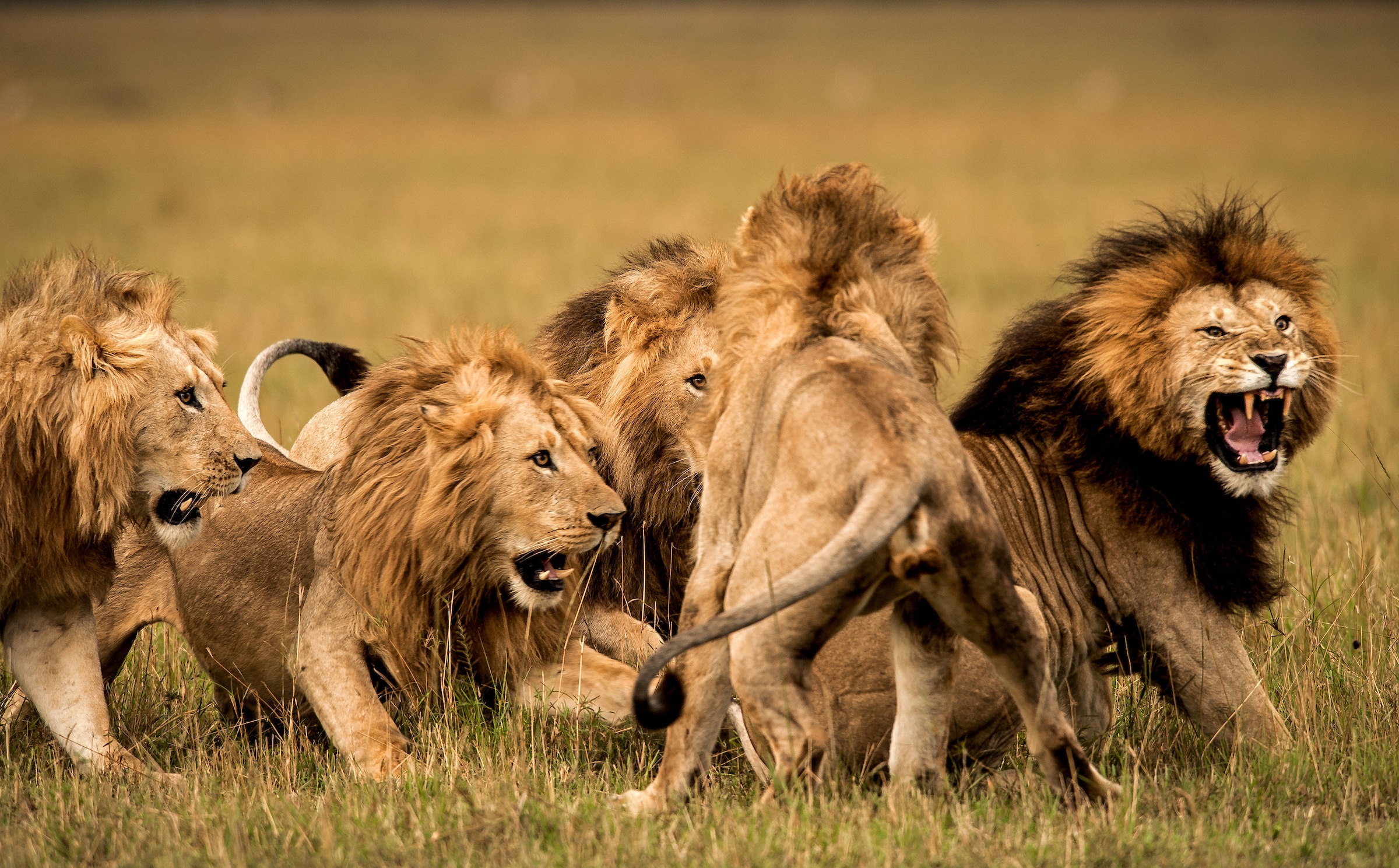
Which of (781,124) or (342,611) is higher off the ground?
(781,124)

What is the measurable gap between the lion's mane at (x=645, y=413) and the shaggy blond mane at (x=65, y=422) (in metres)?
1.34

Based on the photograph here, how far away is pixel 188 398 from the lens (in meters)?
3.86

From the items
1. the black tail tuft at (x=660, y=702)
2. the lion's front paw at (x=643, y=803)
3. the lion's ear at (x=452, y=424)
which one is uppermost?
the lion's ear at (x=452, y=424)

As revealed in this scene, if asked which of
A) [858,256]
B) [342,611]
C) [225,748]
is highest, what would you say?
[858,256]

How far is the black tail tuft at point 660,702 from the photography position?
293 cm

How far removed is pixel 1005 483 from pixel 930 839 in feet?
3.76

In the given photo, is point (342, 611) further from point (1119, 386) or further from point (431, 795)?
point (1119, 386)

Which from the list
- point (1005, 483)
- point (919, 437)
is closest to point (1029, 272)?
point (1005, 483)

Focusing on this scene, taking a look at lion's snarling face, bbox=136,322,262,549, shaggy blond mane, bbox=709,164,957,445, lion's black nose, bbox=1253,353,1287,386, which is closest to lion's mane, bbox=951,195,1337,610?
lion's black nose, bbox=1253,353,1287,386

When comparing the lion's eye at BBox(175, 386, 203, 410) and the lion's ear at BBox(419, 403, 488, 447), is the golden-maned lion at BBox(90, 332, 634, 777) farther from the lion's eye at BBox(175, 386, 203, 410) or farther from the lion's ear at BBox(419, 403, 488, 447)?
the lion's eye at BBox(175, 386, 203, 410)

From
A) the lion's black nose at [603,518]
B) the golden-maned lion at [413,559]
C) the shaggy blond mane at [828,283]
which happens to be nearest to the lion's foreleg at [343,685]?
the golden-maned lion at [413,559]

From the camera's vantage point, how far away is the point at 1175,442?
3.82 meters

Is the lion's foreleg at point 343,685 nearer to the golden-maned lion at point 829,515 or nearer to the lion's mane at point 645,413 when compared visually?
the golden-maned lion at point 829,515

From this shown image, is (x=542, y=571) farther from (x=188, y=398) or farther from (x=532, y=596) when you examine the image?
(x=188, y=398)
